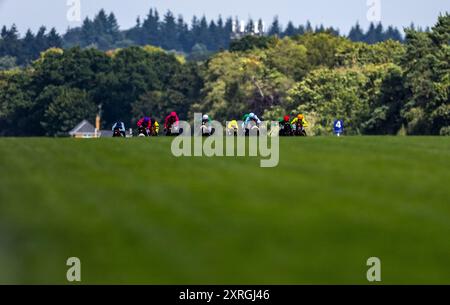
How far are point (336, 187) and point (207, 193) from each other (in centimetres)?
315

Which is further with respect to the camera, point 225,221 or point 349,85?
point 349,85

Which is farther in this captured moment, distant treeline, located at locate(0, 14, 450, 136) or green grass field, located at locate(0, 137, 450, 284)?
distant treeline, located at locate(0, 14, 450, 136)

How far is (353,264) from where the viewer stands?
22906 millimetres

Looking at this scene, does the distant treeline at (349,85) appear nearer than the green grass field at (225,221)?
No

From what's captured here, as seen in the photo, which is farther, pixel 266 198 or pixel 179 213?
pixel 266 198

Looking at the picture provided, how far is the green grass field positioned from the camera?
22.1 metres

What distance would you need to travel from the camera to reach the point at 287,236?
80.0ft

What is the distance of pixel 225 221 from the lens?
25812 mm

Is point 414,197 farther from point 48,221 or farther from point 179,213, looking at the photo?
point 48,221

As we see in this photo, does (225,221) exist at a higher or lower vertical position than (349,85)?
lower

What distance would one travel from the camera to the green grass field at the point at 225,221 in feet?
72.6
